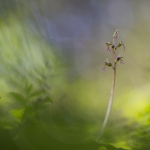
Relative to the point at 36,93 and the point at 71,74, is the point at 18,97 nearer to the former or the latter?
the point at 36,93

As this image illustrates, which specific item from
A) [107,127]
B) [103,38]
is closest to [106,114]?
[107,127]

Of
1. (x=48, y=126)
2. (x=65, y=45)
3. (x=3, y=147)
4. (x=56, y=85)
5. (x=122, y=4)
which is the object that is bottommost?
(x=3, y=147)

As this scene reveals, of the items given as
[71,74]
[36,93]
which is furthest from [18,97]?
[71,74]

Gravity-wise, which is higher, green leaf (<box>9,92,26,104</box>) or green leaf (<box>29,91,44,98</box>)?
green leaf (<box>29,91,44,98</box>)

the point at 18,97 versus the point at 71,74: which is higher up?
the point at 71,74

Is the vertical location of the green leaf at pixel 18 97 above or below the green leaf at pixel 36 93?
below

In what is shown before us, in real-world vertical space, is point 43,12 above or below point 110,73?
above

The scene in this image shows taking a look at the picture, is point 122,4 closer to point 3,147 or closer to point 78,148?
point 78,148
